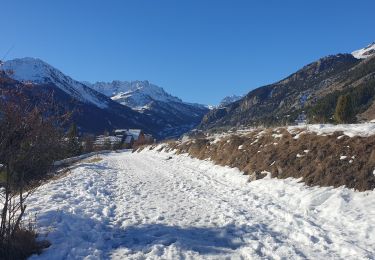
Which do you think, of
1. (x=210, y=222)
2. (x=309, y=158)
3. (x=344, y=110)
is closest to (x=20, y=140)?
(x=210, y=222)

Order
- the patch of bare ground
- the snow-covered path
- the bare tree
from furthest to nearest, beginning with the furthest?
the patch of bare ground → the snow-covered path → the bare tree

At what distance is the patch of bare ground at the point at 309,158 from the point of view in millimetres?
13297

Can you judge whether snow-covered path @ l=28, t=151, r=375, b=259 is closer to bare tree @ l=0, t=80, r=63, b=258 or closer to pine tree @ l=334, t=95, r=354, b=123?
bare tree @ l=0, t=80, r=63, b=258

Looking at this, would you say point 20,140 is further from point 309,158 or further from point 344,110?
point 344,110

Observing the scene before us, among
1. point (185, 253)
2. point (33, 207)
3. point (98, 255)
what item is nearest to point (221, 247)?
point (185, 253)

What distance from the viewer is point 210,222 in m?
11.7

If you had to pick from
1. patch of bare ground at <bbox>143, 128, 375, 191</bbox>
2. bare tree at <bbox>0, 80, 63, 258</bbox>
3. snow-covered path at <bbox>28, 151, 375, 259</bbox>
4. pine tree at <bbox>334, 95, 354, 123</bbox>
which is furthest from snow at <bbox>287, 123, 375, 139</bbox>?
pine tree at <bbox>334, 95, 354, 123</bbox>

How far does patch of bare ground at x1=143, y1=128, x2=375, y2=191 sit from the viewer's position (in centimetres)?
1330

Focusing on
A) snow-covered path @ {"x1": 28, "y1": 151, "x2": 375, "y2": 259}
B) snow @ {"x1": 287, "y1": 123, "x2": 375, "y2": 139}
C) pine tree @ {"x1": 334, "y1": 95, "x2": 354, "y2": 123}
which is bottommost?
snow-covered path @ {"x1": 28, "y1": 151, "x2": 375, "y2": 259}

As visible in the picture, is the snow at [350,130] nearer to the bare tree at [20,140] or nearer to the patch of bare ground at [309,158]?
the patch of bare ground at [309,158]

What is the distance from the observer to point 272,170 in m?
17.3

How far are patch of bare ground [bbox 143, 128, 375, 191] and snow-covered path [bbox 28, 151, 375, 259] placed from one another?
0.64 m

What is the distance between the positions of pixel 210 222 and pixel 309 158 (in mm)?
6495

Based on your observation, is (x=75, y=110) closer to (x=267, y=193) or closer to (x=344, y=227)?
(x=344, y=227)
